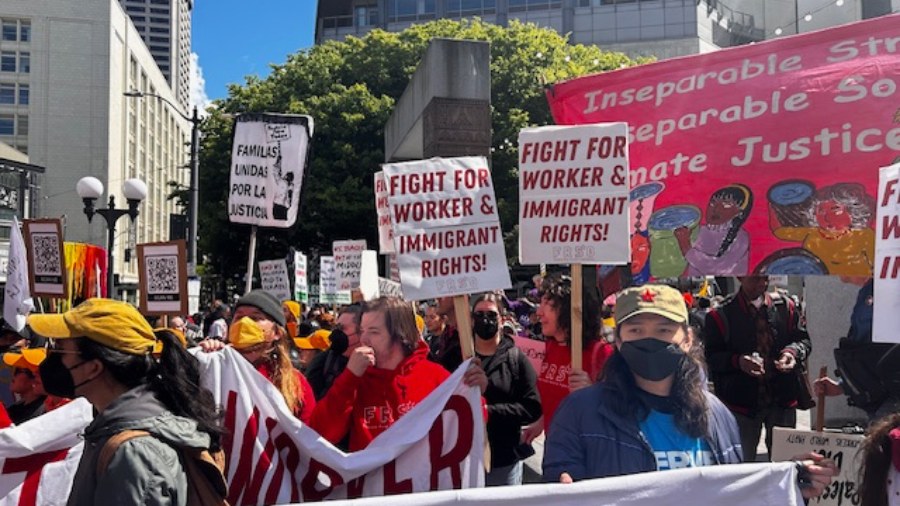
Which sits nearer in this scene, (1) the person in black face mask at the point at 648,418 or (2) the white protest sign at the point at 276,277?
(1) the person in black face mask at the point at 648,418

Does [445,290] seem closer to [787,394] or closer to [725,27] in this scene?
[787,394]

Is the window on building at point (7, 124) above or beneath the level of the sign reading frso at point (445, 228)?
above

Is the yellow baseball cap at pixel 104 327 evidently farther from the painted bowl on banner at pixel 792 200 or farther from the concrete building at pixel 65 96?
the concrete building at pixel 65 96

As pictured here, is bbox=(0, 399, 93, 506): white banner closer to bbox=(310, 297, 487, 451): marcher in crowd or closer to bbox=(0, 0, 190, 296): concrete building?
bbox=(310, 297, 487, 451): marcher in crowd

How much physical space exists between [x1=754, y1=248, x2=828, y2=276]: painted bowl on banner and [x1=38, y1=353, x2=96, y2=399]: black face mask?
2.87 m

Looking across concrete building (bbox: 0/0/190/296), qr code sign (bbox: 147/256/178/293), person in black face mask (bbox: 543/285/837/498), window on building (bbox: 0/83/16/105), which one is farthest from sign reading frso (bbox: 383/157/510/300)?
window on building (bbox: 0/83/16/105)

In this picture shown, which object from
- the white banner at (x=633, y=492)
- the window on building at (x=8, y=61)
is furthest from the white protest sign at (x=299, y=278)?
the window on building at (x=8, y=61)

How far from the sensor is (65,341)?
250cm

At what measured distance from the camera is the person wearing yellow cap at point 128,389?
223cm

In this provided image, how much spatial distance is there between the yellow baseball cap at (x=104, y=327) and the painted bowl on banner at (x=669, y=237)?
2474 millimetres

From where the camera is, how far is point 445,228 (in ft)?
13.1

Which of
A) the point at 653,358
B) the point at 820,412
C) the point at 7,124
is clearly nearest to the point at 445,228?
the point at 653,358

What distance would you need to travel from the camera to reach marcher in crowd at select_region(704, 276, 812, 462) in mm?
5184

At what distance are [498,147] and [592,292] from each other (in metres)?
22.7
